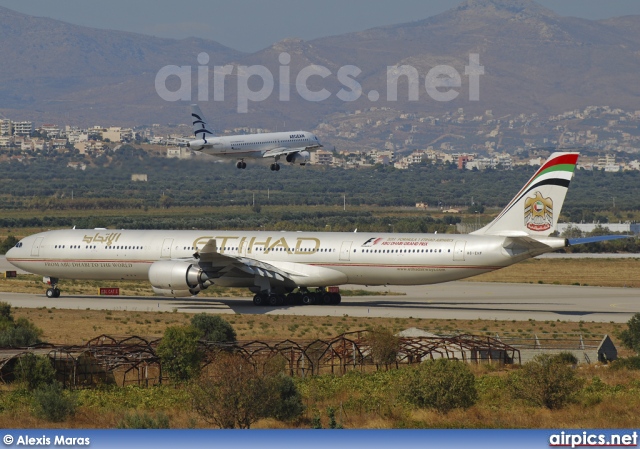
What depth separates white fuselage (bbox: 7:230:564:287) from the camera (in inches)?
2327

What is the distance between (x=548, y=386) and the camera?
103 feet

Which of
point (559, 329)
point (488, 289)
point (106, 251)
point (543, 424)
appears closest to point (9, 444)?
point (543, 424)

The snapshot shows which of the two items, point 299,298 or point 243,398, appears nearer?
point 243,398

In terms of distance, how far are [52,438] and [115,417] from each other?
10907 millimetres

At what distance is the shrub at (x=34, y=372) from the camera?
3369 centimetres

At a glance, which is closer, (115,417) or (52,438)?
(52,438)

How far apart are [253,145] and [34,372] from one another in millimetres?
75038

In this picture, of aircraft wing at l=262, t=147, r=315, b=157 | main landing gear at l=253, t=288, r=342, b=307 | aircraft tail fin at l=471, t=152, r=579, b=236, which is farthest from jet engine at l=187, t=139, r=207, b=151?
aircraft tail fin at l=471, t=152, r=579, b=236

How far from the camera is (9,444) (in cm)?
1780

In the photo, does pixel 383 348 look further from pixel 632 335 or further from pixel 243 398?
pixel 243 398

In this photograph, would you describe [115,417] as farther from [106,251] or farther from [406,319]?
[106,251]

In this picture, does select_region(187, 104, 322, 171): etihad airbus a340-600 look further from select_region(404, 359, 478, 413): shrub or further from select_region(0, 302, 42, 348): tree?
select_region(404, 359, 478, 413): shrub

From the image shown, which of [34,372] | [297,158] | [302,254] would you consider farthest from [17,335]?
[297,158]

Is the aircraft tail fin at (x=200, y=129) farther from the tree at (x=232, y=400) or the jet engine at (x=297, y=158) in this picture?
the tree at (x=232, y=400)
